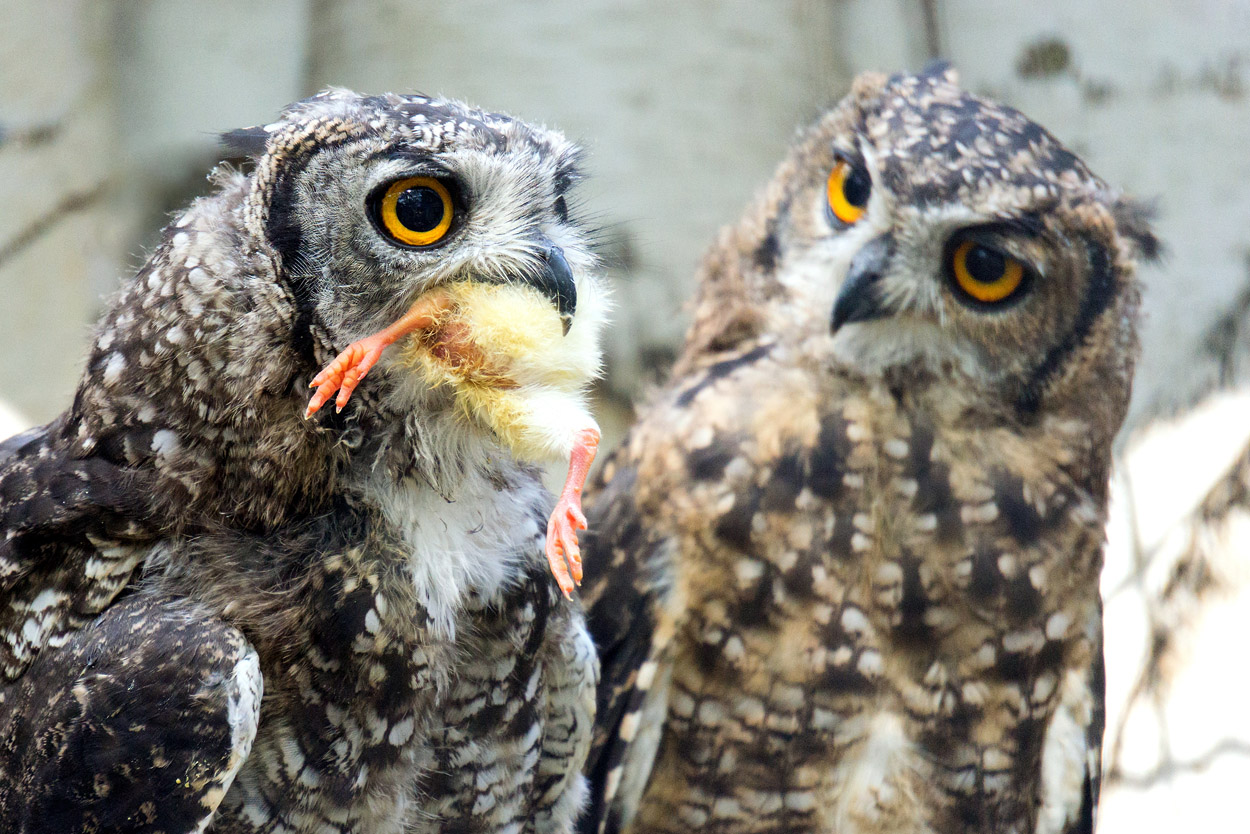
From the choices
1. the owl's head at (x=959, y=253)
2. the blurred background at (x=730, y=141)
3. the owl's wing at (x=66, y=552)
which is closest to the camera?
the owl's wing at (x=66, y=552)

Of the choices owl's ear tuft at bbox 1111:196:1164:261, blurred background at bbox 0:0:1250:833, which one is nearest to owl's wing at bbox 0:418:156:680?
owl's ear tuft at bbox 1111:196:1164:261

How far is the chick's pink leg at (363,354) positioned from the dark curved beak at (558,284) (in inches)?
4.2

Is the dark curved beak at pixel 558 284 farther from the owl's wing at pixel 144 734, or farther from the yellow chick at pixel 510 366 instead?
the owl's wing at pixel 144 734

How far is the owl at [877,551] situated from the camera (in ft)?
6.28

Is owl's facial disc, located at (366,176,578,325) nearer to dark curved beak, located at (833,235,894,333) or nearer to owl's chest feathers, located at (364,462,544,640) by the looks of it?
owl's chest feathers, located at (364,462,544,640)

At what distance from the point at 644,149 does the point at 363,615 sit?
2988 mm

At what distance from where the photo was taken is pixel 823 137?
2.08 metres

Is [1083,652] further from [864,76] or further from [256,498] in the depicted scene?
[256,498]

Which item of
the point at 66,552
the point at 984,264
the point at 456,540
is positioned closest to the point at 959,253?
the point at 984,264

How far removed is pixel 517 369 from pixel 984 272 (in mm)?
957

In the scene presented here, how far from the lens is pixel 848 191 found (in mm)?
1980

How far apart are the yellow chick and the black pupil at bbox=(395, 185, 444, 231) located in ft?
0.24

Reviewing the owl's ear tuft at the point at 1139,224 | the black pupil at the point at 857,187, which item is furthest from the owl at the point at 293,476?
the owl's ear tuft at the point at 1139,224

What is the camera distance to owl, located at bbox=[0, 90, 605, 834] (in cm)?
117
